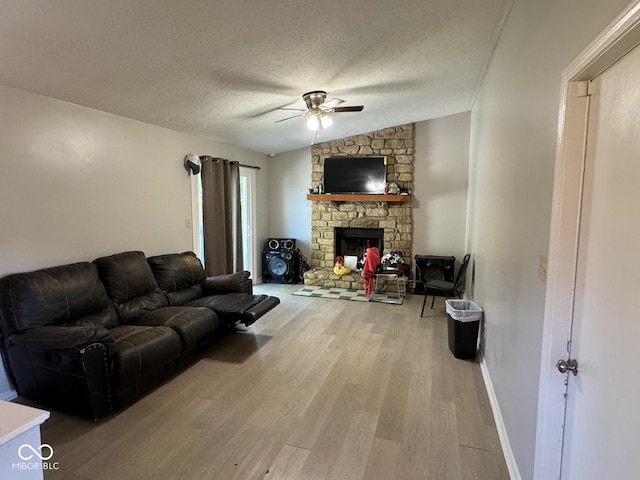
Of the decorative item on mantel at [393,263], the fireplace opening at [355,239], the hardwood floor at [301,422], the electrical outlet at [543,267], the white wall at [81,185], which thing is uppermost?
the white wall at [81,185]

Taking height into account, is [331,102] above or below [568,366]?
above

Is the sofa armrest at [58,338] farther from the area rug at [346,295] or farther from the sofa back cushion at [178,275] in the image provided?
the area rug at [346,295]

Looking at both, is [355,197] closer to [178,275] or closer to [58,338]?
[178,275]

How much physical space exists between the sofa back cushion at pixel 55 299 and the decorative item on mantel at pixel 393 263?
3694 mm

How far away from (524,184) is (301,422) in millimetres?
2059

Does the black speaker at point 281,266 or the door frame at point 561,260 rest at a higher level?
the door frame at point 561,260

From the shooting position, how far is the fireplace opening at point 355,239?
6098 millimetres

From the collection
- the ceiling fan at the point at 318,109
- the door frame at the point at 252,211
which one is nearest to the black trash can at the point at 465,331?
the ceiling fan at the point at 318,109

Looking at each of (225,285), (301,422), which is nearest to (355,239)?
(225,285)

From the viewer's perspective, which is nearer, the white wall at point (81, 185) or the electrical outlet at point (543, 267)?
the electrical outlet at point (543, 267)

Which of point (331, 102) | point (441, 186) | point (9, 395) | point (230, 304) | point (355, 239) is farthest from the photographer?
point (355, 239)

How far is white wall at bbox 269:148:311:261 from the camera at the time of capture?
6.47 metres

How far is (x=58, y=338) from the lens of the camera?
2312 millimetres

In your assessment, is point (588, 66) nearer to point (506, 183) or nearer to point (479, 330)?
point (506, 183)
